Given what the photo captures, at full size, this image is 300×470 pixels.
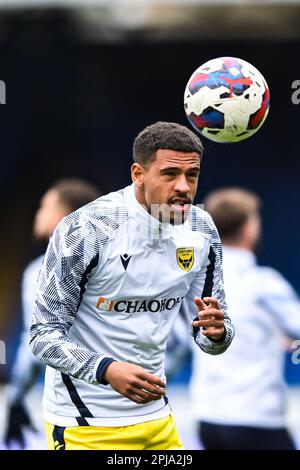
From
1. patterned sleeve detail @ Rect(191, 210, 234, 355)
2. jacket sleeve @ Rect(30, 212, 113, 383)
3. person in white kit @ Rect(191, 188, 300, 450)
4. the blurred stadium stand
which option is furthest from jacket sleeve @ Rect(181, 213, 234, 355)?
the blurred stadium stand

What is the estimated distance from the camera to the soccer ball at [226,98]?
4.50m

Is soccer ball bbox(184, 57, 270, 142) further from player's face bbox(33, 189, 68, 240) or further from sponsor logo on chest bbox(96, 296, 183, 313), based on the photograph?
player's face bbox(33, 189, 68, 240)

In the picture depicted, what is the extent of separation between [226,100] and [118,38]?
3086mm

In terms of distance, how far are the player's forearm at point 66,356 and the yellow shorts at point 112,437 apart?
317mm

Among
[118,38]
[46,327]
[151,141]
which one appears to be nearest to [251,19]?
[118,38]

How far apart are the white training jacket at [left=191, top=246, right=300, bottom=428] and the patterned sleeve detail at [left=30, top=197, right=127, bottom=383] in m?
1.84

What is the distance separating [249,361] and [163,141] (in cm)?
205

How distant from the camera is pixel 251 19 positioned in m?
7.31

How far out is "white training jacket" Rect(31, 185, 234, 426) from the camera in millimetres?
3879

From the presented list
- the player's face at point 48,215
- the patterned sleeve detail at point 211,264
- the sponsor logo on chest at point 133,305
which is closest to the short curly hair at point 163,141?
the patterned sleeve detail at point 211,264

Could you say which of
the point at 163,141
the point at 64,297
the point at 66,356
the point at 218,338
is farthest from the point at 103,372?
the point at 163,141

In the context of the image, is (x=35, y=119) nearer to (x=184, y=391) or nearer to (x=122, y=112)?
(x=122, y=112)

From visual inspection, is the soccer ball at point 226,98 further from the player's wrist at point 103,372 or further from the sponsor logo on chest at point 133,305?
the player's wrist at point 103,372

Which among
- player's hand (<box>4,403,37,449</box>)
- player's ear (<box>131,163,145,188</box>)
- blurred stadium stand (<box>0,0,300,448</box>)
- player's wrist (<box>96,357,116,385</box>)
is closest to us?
player's wrist (<box>96,357,116,385</box>)
